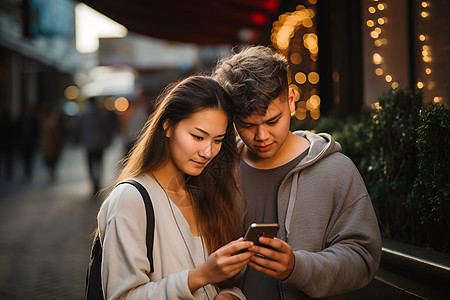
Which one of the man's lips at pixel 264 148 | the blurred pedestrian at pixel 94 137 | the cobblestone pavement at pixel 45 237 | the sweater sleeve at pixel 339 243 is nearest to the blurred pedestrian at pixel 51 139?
Answer: the cobblestone pavement at pixel 45 237

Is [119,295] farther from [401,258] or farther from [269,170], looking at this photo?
[401,258]

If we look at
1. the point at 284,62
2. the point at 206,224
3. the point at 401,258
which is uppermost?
the point at 284,62

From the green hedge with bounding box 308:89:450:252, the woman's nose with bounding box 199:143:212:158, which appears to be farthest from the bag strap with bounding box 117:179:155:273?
the green hedge with bounding box 308:89:450:252

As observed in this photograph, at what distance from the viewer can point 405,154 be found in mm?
3238

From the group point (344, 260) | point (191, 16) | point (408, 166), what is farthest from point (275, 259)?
point (191, 16)

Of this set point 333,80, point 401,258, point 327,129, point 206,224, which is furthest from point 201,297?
point 333,80

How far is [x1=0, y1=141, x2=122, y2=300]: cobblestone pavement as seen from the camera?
509cm

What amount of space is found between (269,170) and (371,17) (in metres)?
3.70

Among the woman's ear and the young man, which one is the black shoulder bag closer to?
the woman's ear

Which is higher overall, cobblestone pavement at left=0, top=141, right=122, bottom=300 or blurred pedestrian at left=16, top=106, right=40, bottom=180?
blurred pedestrian at left=16, top=106, right=40, bottom=180

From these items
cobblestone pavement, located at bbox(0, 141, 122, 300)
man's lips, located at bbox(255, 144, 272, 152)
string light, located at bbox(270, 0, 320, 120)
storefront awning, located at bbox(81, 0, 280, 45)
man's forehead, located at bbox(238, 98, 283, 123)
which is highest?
storefront awning, located at bbox(81, 0, 280, 45)

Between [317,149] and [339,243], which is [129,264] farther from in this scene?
[317,149]

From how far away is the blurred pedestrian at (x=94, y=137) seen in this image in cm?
1055

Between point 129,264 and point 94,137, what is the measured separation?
9028mm
